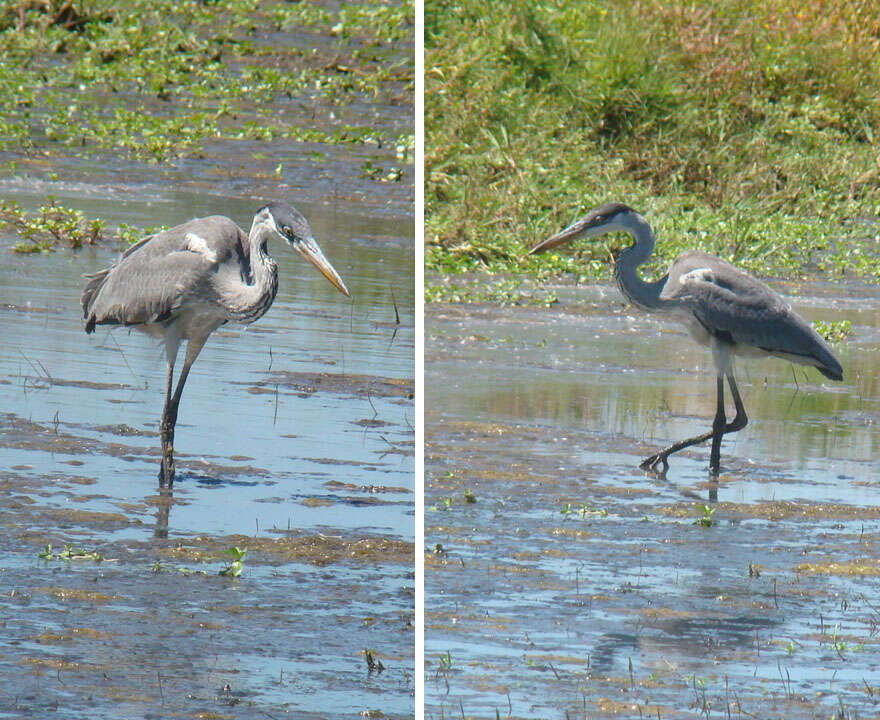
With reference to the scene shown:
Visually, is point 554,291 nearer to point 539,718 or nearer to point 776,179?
point 776,179

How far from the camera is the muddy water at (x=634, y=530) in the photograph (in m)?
3.62

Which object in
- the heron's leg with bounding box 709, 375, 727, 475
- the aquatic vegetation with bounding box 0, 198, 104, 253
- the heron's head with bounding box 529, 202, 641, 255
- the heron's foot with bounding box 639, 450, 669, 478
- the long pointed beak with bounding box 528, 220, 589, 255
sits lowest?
the heron's foot with bounding box 639, 450, 669, 478

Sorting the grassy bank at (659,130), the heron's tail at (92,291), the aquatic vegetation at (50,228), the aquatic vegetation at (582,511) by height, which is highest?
the grassy bank at (659,130)

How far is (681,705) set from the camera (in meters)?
3.46

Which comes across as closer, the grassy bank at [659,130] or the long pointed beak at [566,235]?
the long pointed beak at [566,235]

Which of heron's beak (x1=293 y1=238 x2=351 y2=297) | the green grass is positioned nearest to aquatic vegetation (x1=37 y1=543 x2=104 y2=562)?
heron's beak (x1=293 y1=238 x2=351 y2=297)

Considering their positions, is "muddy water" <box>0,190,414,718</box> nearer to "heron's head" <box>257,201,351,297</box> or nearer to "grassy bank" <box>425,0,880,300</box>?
"heron's head" <box>257,201,351,297</box>

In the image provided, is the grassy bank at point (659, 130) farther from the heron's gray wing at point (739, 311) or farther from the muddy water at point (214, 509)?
the heron's gray wing at point (739, 311)

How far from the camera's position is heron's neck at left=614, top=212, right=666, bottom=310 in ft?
18.7

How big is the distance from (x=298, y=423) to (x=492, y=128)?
133 inches

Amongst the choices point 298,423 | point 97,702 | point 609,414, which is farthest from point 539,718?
point 609,414

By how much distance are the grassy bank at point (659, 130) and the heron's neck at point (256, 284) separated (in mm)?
2617

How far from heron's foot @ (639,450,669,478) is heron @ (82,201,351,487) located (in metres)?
1.15

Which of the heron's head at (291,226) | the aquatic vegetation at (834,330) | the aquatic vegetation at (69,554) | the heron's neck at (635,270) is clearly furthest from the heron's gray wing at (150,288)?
the aquatic vegetation at (834,330)
